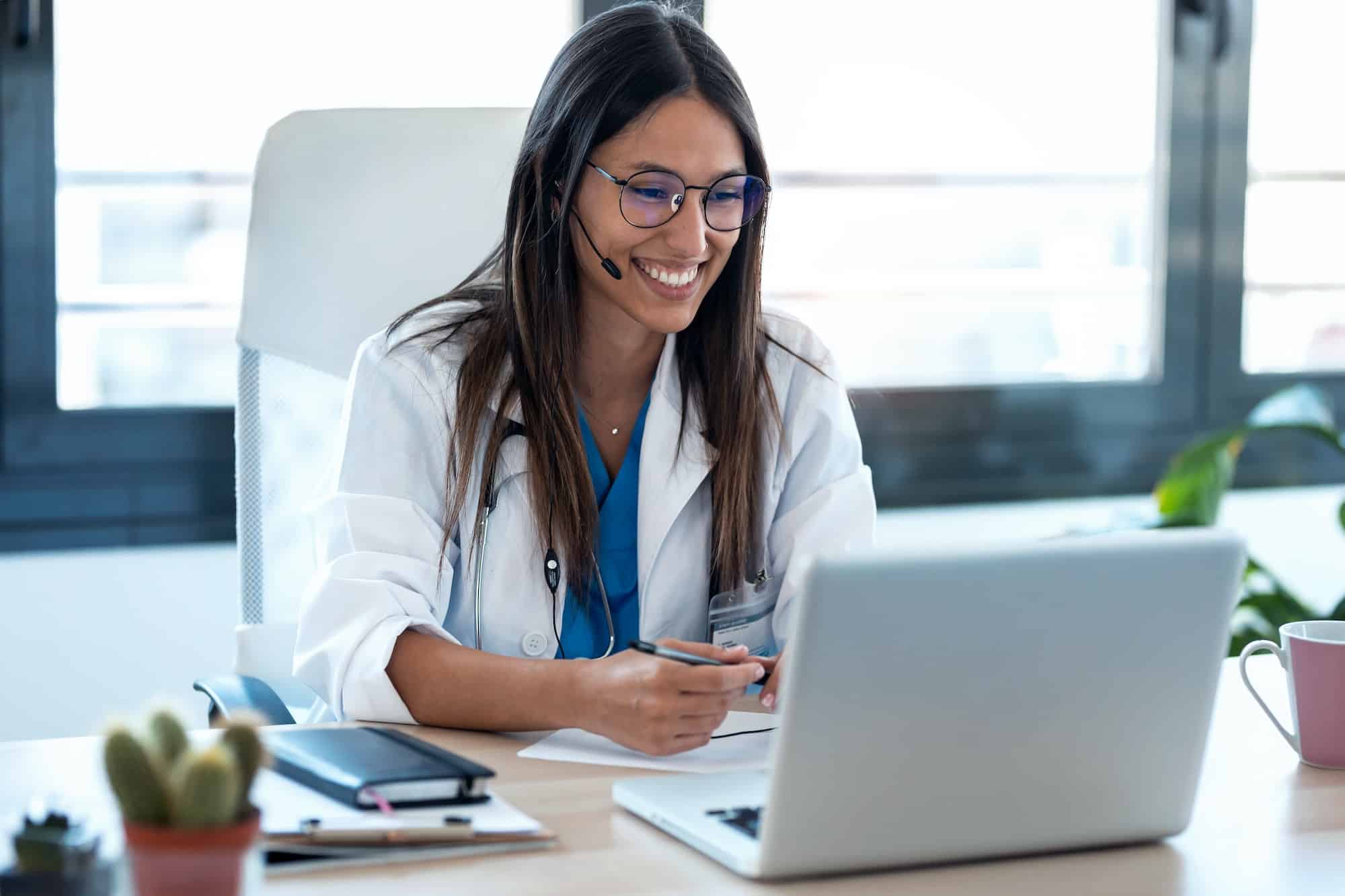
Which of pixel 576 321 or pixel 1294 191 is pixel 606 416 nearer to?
pixel 576 321

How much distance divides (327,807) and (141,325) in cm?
157

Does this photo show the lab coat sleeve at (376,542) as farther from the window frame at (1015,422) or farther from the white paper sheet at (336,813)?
the window frame at (1015,422)

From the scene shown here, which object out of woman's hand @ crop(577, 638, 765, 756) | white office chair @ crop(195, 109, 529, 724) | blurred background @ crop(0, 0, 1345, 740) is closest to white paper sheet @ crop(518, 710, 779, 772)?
woman's hand @ crop(577, 638, 765, 756)

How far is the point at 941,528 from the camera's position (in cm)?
271

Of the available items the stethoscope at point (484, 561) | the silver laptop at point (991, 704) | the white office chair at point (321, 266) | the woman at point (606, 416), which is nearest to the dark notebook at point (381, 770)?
the silver laptop at point (991, 704)

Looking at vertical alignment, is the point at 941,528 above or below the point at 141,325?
below

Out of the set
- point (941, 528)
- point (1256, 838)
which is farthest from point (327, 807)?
point (941, 528)

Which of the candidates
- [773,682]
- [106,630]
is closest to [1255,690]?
[773,682]

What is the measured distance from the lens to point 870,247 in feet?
8.86

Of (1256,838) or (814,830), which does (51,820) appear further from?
(1256,838)

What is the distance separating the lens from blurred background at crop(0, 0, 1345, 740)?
2.28 metres

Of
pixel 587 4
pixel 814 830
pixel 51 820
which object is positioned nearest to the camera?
pixel 51 820

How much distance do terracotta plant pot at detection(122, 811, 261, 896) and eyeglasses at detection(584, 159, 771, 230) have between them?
971 mm

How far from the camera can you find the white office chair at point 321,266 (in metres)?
1.73
